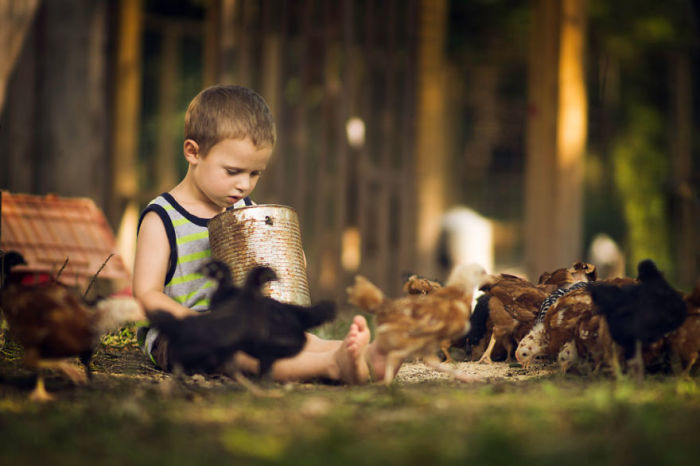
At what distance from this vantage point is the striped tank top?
337cm

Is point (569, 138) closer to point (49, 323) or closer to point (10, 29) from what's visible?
point (10, 29)

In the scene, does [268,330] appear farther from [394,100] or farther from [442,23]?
[442,23]

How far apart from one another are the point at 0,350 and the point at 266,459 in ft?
6.75

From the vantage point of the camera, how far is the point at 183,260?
3.39 m

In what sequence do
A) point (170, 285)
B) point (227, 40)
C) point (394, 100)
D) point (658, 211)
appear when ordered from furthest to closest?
point (658, 211) < point (394, 100) < point (227, 40) < point (170, 285)

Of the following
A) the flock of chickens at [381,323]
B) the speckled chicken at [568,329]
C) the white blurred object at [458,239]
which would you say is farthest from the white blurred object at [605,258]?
the flock of chickens at [381,323]

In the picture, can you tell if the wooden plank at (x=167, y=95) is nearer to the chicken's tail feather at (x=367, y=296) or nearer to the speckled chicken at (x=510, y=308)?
the speckled chicken at (x=510, y=308)

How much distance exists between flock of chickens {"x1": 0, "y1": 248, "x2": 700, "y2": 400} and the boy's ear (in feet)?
2.41

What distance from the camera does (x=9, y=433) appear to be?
6.72ft

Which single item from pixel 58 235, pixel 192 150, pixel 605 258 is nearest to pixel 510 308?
pixel 192 150

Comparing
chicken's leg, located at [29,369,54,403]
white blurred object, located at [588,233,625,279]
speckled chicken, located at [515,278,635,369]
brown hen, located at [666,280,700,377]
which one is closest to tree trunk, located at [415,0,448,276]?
white blurred object, located at [588,233,625,279]

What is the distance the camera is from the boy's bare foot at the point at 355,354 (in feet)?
9.61

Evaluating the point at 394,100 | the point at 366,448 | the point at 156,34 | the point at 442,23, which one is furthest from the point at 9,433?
the point at 156,34

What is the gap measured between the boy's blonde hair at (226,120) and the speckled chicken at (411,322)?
0.86 meters
